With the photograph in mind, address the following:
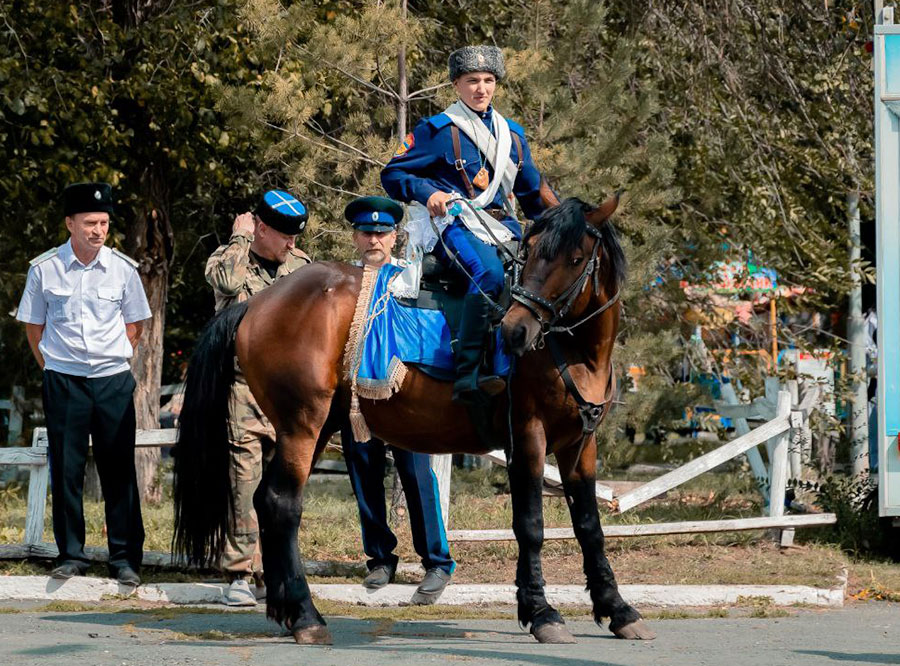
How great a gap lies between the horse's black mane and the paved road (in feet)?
5.86

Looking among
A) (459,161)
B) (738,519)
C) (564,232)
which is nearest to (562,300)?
(564,232)

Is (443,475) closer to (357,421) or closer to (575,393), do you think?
(357,421)

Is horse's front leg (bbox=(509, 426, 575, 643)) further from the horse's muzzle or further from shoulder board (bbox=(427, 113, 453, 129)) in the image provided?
shoulder board (bbox=(427, 113, 453, 129))

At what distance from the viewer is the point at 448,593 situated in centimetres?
816

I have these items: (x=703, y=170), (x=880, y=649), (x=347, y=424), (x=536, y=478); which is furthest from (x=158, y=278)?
(x=880, y=649)

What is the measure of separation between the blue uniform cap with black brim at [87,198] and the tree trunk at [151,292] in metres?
4.70

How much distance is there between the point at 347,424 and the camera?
7.62 metres

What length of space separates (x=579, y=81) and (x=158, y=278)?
437 cm

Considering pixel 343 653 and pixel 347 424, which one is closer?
pixel 343 653

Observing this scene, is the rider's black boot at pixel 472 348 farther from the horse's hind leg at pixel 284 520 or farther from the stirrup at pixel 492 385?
the horse's hind leg at pixel 284 520

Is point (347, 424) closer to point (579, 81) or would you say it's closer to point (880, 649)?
point (880, 649)

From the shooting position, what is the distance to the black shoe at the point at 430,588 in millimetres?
8039

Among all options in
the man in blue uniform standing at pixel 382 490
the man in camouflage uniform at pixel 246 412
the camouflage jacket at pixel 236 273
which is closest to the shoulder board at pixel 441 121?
the man in blue uniform standing at pixel 382 490

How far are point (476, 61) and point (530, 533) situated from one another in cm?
237
